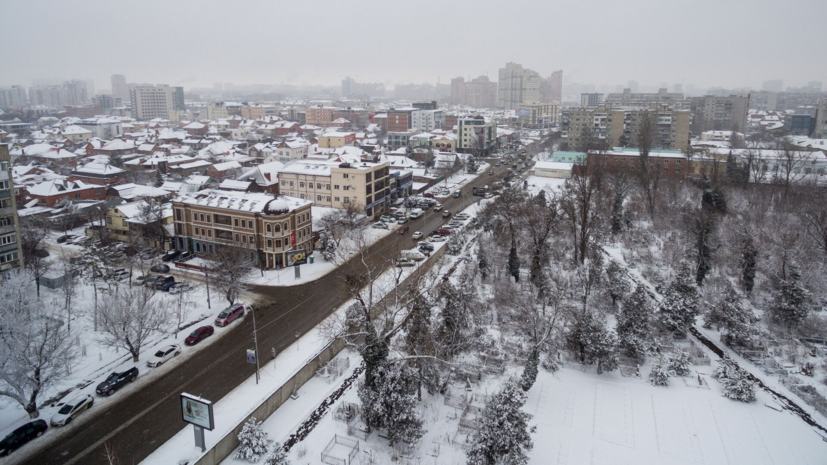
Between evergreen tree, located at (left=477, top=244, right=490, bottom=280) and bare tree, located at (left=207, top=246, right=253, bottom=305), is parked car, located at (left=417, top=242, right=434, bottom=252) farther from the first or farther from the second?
bare tree, located at (left=207, top=246, right=253, bottom=305)

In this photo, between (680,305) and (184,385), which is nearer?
(184,385)

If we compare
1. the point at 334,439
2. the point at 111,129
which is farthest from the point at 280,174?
the point at 111,129

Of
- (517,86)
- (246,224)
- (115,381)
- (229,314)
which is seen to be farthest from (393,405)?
(517,86)

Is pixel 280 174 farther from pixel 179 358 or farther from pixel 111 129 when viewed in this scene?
pixel 111 129

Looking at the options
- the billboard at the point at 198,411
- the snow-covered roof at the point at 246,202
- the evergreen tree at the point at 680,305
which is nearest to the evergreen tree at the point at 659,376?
the evergreen tree at the point at 680,305

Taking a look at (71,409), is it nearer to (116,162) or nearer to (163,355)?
(163,355)

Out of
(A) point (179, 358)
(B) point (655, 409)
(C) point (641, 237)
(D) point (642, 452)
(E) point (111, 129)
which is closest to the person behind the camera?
(D) point (642, 452)

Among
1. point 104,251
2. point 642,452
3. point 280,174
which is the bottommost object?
point 642,452

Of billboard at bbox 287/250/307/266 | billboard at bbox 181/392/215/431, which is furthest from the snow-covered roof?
billboard at bbox 181/392/215/431
